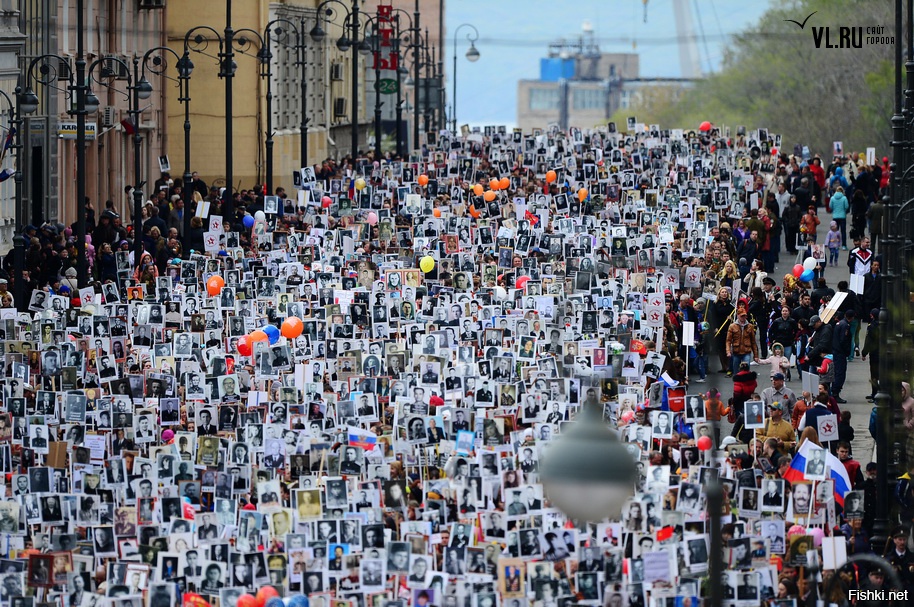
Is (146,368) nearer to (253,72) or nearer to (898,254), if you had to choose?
(898,254)

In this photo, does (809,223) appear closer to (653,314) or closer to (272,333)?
(653,314)

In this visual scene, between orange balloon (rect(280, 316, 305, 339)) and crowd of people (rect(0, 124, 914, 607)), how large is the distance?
7 cm

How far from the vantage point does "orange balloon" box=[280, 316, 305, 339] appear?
22.6 meters

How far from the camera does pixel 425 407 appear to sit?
62.4 feet

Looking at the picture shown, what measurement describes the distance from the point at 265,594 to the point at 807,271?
19722 mm

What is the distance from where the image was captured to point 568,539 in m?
15.0

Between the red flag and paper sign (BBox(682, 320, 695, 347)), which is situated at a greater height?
paper sign (BBox(682, 320, 695, 347))

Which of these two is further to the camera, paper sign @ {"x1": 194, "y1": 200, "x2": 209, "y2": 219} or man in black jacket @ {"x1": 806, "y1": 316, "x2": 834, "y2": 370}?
paper sign @ {"x1": 194, "y1": 200, "x2": 209, "y2": 219}

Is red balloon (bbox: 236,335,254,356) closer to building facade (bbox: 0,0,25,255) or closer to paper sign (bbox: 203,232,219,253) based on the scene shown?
paper sign (bbox: 203,232,219,253)

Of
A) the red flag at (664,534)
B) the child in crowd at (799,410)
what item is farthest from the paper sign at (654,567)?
the child in crowd at (799,410)

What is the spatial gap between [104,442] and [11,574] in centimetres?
389

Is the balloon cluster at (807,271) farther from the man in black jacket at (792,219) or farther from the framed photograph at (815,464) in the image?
the framed photograph at (815,464)

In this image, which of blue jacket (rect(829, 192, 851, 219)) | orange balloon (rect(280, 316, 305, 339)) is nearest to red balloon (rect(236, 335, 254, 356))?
orange balloon (rect(280, 316, 305, 339))

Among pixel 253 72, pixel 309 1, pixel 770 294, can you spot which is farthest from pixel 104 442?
pixel 309 1
